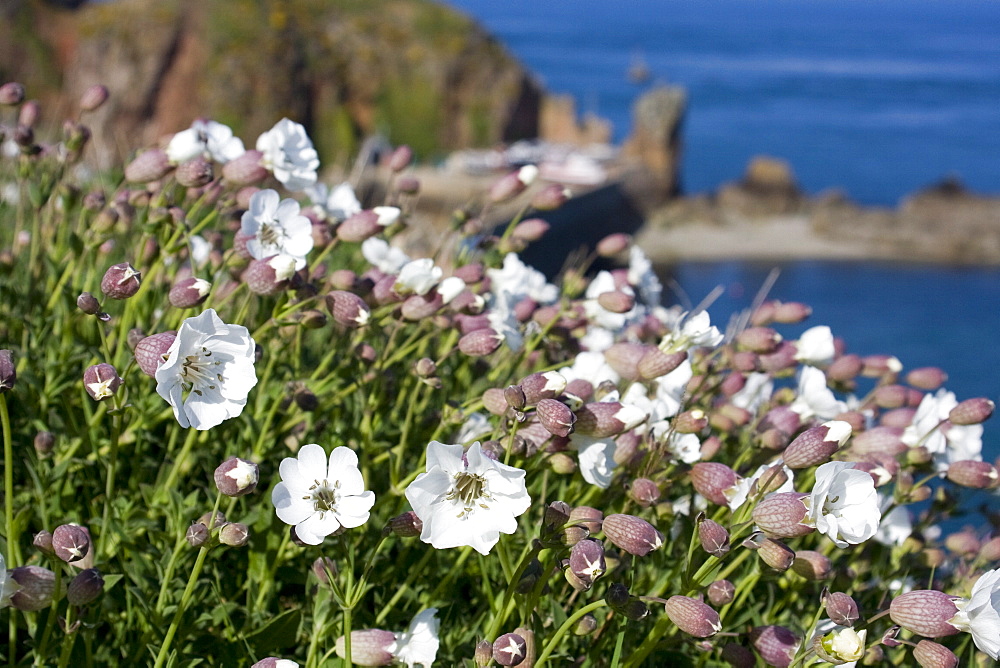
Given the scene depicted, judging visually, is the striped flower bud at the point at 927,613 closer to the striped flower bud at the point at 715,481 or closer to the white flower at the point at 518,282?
the striped flower bud at the point at 715,481

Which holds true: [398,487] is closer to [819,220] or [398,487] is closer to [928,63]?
[819,220]

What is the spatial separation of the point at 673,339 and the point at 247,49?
63.9ft

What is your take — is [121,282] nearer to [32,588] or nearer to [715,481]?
[32,588]

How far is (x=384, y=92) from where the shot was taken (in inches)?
851

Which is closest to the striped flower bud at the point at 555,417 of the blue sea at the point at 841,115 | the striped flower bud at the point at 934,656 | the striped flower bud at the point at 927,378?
the striped flower bud at the point at 934,656

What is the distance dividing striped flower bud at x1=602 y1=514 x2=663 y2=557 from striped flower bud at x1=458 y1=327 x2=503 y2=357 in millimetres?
422

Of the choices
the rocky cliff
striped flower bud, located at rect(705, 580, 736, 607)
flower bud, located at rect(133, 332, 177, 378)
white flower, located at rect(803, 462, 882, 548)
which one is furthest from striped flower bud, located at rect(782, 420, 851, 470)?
the rocky cliff

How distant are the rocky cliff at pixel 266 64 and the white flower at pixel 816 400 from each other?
628 inches

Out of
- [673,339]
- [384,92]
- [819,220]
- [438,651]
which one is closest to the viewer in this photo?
[438,651]

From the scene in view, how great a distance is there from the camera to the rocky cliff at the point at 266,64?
18828 mm

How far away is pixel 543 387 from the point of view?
126 centimetres

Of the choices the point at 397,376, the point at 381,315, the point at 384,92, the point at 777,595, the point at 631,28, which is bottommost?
the point at 631,28

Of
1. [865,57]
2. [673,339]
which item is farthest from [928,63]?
[673,339]

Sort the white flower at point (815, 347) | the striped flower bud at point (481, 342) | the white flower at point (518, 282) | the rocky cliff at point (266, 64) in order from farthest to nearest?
the rocky cliff at point (266, 64)
the white flower at point (518, 282)
the white flower at point (815, 347)
the striped flower bud at point (481, 342)
